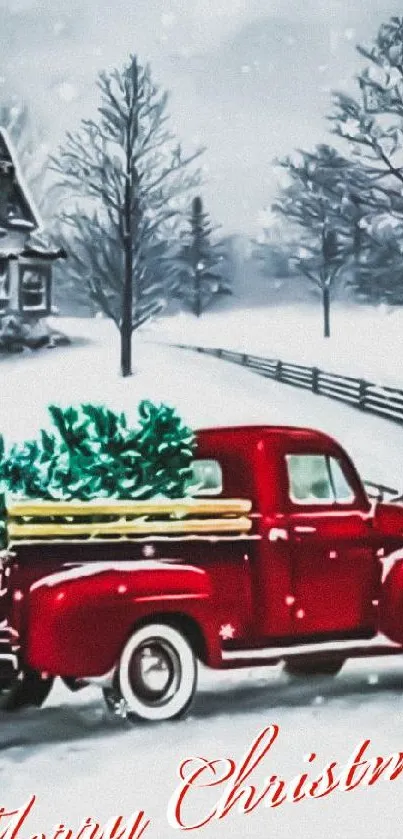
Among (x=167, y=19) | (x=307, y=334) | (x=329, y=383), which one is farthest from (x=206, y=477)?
(x=167, y=19)

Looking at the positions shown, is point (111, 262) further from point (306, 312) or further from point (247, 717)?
point (247, 717)

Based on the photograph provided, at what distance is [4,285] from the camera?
321 centimetres

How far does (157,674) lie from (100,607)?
301 mm

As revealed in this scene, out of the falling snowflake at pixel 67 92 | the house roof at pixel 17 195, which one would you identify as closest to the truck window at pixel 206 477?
the house roof at pixel 17 195

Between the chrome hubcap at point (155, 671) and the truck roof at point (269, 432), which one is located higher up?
the truck roof at point (269, 432)

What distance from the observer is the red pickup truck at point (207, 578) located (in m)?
2.37

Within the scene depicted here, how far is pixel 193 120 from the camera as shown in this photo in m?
3.29

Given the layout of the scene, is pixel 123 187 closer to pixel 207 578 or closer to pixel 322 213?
pixel 322 213

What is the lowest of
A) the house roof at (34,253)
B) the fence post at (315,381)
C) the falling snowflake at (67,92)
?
the fence post at (315,381)

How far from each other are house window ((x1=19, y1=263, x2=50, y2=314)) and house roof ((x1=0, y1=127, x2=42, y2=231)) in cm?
13

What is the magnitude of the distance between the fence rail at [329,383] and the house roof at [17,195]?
0.58 m

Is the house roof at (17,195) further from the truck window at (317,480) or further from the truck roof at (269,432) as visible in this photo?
the truck window at (317,480)

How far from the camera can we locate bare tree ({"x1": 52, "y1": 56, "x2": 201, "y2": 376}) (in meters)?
3.13

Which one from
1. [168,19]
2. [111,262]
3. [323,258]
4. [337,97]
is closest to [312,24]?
[337,97]
